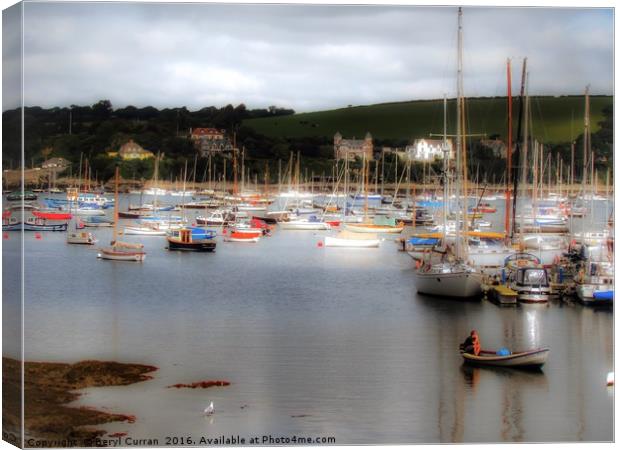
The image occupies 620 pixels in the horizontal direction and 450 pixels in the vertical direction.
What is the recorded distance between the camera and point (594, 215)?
1992 centimetres

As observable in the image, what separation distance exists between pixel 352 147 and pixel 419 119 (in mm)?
2146

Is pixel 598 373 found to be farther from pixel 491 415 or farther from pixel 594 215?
pixel 594 215

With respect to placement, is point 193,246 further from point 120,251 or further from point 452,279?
point 452,279

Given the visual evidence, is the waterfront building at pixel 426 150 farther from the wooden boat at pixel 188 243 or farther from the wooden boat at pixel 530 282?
the wooden boat at pixel 188 243

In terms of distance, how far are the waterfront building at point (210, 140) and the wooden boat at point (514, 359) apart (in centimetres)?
531

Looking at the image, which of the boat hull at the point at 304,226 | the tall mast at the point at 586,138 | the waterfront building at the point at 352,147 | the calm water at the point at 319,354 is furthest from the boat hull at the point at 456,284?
the boat hull at the point at 304,226

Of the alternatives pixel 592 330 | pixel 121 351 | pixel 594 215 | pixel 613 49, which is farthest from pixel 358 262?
pixel 613 49

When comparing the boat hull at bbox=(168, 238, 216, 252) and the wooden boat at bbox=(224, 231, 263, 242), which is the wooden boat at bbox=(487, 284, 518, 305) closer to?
the boat hull at bbox=(168, 238, 216, 252)

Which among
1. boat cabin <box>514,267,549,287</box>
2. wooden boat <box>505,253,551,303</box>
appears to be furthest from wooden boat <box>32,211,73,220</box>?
boat cabin <box>514,267,549,287</box>

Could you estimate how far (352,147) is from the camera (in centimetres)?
2000

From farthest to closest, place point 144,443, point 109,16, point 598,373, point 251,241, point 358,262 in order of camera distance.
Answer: point 251,241, point 358,262, point 598,373, point 109,16, point 144,443

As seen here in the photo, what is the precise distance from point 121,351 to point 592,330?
6904 mm

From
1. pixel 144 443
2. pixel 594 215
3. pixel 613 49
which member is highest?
pixel 613 49

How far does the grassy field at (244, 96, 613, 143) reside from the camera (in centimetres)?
1614
